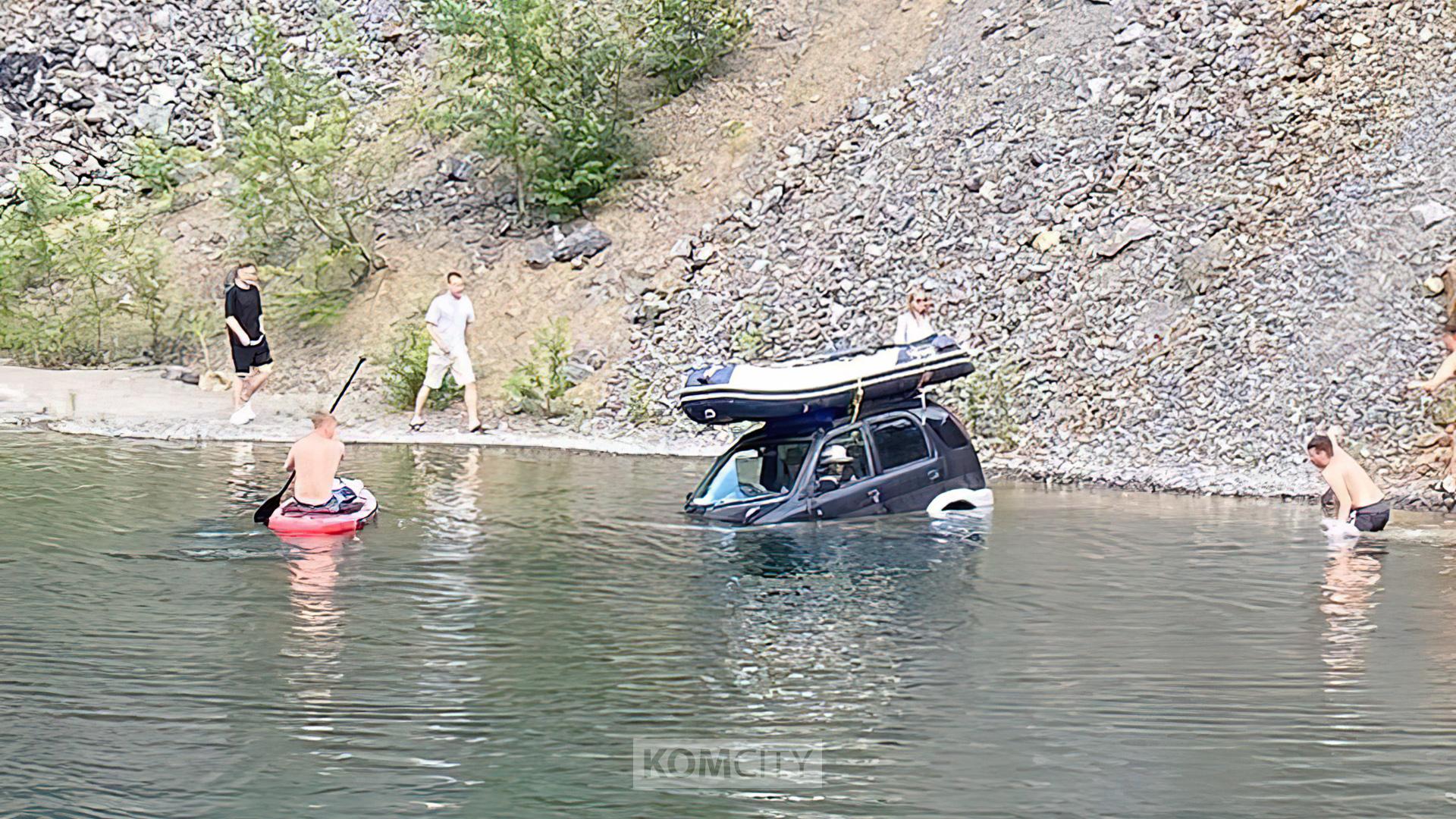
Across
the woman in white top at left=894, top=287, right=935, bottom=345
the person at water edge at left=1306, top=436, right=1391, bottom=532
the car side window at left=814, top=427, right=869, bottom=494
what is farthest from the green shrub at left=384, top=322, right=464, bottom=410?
the person at water edge at left=1306, top=436, right=1391, bottom=532

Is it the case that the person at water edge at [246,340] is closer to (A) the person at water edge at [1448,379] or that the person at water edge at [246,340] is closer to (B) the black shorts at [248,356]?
(B) the black shorts at [248,356]

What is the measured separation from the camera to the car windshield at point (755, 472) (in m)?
14.2

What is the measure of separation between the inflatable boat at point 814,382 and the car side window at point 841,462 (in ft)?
0.89

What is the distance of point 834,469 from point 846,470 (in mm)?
136

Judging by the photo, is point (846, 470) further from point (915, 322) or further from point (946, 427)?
point (915, 322)

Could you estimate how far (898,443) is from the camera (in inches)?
570

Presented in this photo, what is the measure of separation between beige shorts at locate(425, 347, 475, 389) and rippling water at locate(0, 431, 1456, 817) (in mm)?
4815

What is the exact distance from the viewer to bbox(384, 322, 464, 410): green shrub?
21.3 meters

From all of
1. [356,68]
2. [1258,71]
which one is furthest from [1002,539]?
[356,68]

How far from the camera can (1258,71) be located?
22312 mm

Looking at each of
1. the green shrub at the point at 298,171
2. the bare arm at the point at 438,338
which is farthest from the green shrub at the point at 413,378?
the green shrub at the point at 298,171

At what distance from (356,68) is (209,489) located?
1762 cm

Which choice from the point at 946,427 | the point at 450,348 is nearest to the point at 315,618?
the point at 946,427

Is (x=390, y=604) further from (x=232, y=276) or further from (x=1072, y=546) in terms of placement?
(x=232, y=276)
